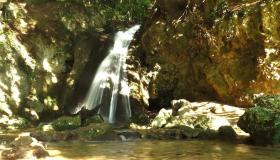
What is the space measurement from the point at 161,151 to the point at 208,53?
796cm

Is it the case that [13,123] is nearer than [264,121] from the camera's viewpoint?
No

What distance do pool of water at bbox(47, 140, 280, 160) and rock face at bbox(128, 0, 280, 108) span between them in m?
4.70

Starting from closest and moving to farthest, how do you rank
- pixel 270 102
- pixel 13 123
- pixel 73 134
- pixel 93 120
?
pixel 270 102 < pixel 73 134 < pixel 93 120 < pixel 13 123

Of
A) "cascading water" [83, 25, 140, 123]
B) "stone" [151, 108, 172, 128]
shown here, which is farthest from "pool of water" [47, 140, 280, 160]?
"cascading water" [83, 25, 140, 123]

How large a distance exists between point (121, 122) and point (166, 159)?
9715 mm

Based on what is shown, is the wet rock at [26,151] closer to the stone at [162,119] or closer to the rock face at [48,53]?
the stone at [162,119]

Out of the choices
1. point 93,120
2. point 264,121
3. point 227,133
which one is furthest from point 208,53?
point 264,121

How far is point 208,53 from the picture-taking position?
18906mm

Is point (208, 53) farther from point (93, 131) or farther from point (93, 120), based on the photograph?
→ point (93, 131)


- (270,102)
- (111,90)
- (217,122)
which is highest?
(111,90)

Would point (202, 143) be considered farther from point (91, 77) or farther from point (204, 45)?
point (91, 77)

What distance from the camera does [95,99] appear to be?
21953 millimetres

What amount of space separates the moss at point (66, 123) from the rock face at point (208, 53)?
4.53m

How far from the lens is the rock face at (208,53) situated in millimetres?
16734
